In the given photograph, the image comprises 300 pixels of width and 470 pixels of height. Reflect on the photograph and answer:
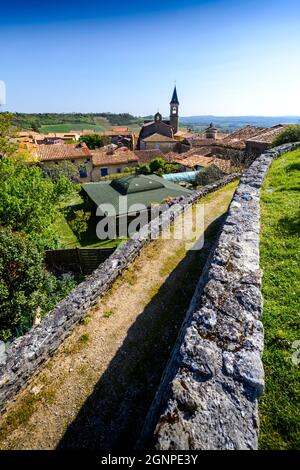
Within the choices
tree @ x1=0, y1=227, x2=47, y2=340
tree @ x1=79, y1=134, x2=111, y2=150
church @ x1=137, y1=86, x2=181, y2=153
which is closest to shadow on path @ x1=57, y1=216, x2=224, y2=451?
tree @ x1=0, y1=227, x2=47, y2=340

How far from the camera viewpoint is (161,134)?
62062 mm

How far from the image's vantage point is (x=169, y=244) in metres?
9.20

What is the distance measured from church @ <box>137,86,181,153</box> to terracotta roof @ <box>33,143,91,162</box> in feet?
67.1

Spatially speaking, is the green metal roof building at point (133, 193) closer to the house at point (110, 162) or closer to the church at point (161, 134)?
the house at point (110, 162)

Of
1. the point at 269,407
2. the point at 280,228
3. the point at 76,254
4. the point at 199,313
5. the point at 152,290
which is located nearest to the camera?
the point at 269,407

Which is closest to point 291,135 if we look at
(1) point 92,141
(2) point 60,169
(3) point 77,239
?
(3) point 77,239

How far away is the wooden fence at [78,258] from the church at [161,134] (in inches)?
1716

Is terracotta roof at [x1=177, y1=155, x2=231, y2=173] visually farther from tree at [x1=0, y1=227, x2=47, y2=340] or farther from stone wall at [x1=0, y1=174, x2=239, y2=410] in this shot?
tree at [x1=0, y1=227, x2=47, y2=340]

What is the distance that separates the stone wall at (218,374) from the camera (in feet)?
7.29

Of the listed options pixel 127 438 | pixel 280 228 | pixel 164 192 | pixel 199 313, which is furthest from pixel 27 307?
pixel 164 192

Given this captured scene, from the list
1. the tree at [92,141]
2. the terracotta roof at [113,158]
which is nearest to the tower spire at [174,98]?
the tree at [92,141]

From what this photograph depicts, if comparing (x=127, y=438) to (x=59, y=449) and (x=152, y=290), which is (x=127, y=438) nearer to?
(x=59, y=449)

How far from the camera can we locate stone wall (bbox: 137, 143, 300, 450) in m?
2.22
